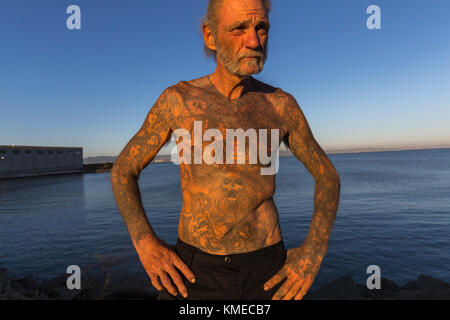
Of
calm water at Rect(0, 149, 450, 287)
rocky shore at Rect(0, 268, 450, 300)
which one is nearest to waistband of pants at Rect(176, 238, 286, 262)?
rocky shore at Rect(0, 268, 450, 300)

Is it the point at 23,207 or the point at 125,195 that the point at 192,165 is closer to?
the point at 125,195

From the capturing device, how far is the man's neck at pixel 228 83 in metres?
2.07

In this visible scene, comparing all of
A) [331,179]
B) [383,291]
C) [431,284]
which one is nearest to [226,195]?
[331,179]

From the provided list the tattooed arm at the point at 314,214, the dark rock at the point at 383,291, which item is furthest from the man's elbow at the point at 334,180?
the dark rock at the point at 383,291

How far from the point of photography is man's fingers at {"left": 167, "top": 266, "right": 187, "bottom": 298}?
1833mm

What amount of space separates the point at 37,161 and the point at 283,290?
8300 centimetres

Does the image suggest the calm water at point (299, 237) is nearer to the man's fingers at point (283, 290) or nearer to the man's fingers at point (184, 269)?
the man's fingers at point (283, 290)

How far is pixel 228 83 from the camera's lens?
2.12 m

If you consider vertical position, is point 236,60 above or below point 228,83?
above

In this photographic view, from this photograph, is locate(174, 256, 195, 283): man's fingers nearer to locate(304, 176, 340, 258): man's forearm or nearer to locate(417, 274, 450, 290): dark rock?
locate(304, 176, 340, 258): man's forearm

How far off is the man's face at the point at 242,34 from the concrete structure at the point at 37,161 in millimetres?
72416

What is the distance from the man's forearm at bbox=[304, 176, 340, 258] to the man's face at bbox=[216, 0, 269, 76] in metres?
1.23

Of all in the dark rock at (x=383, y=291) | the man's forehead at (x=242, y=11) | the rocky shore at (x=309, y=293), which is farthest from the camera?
the dark rock at (x=383, y=291)

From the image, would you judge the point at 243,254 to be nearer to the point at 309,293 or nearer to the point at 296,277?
the point at 296,277
